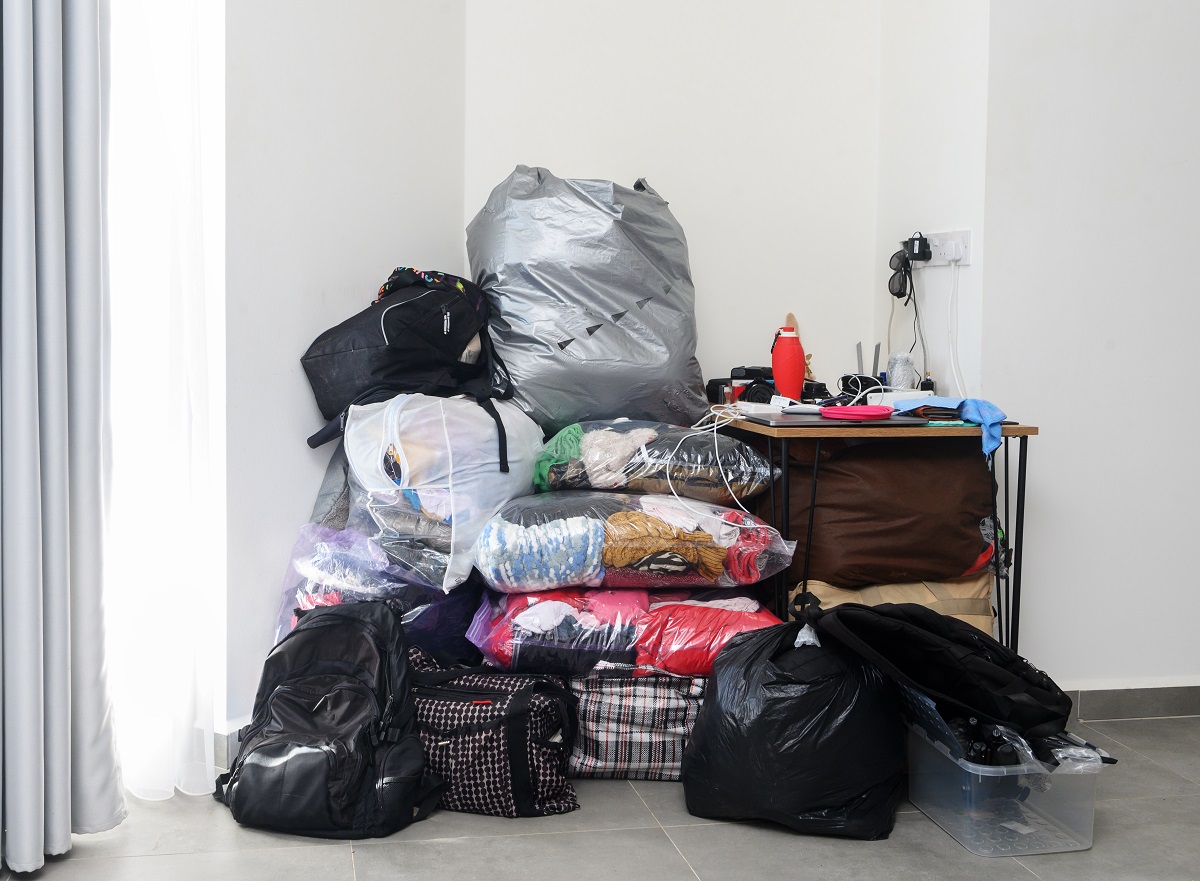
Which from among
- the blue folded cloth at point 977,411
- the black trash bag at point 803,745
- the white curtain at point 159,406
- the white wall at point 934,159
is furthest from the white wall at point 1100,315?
the white curtain at point 159,406

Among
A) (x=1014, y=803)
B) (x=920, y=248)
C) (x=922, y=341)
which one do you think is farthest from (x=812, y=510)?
(x=920, y=248)

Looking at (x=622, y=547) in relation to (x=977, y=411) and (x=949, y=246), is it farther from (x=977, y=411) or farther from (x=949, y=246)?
(x=949, y=246)

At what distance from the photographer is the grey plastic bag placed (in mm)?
2521

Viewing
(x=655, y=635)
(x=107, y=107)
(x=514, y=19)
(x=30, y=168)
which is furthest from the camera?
(x=514, y=19)

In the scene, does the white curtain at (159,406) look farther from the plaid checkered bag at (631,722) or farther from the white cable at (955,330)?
the white cable at (955,330)

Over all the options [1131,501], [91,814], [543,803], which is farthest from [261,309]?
[1131,501]

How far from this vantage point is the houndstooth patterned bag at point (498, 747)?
6.37 feet

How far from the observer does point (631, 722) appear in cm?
213

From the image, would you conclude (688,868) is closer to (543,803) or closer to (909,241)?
(543,803)

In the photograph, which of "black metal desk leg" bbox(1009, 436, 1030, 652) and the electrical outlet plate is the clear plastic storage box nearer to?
"black metal desk leg" bbox(1009, 436, 1030, 652)

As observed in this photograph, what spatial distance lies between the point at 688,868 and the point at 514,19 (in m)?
2.37

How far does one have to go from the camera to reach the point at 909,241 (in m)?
2.79

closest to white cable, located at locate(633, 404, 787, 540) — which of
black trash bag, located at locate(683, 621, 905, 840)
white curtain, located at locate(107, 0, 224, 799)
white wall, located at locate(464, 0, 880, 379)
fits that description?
black trash bag, located at locate(683, 621, 905, 840)

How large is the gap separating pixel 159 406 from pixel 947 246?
197 centimetres
